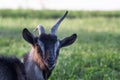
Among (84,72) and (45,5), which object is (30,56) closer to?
(84,72)

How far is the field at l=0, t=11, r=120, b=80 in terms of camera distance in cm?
1377

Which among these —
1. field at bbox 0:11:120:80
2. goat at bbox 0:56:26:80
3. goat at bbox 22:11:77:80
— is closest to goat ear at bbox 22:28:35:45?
goat at bbox 22:11:77:80

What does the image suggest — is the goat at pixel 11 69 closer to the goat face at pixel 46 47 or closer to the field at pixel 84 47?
the goat face at pixel 46 47

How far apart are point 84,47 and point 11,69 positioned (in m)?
6.92

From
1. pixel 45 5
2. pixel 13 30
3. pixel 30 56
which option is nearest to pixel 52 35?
pixel 30 56

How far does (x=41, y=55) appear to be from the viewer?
1040cm

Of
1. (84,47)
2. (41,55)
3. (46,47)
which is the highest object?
(46,47)

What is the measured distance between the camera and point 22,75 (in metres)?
10.5

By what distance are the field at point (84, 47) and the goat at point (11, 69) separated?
8.80 ft

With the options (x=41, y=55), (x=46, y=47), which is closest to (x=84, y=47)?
(x=41, y=55)

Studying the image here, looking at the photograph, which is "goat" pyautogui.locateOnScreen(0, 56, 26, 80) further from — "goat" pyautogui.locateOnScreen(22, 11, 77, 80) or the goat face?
the goat face

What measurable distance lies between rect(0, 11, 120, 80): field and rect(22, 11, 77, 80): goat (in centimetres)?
264

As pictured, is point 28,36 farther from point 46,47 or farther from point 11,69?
point 11,69

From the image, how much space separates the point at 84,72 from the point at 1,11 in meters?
15.4
